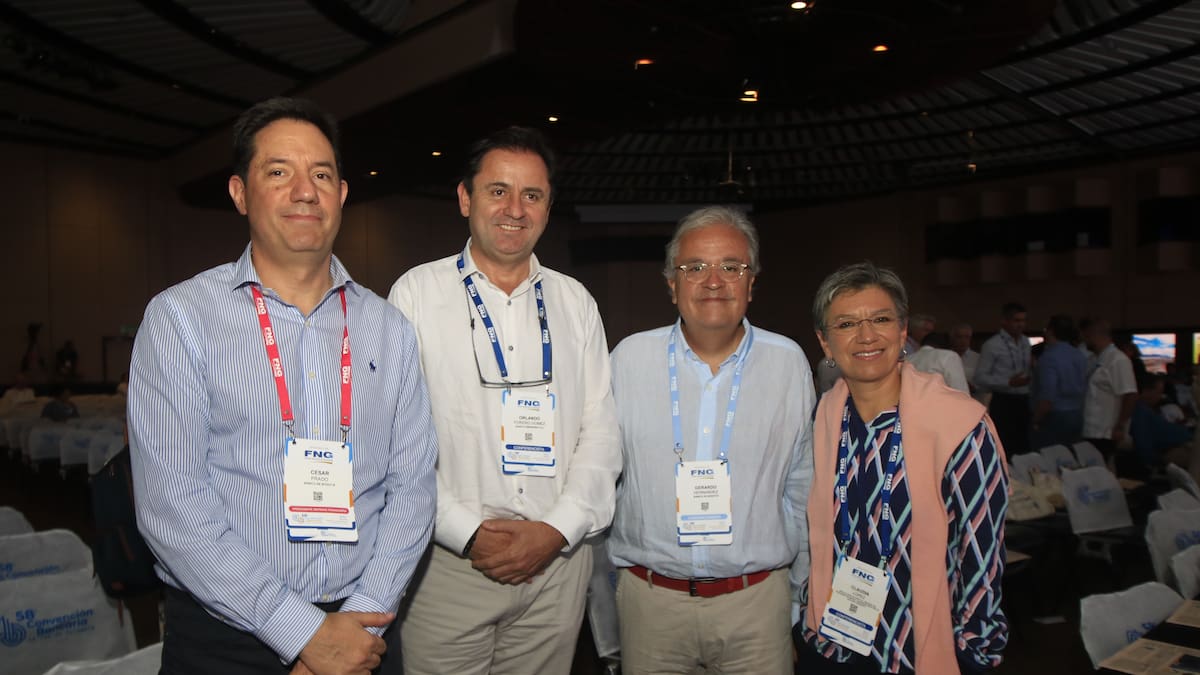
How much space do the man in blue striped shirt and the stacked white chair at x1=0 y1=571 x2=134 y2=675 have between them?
116cm

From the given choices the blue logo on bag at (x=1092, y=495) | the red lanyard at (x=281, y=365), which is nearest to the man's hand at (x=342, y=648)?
the red lanyard at (x=281, y=365)

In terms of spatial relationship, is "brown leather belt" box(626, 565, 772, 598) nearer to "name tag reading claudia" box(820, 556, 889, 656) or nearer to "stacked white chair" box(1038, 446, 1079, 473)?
"name tag reading claudia" box(820, 556, 889, 656)

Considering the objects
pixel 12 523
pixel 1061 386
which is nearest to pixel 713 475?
pixel 12 523

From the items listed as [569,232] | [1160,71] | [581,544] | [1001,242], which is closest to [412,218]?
[569,232]

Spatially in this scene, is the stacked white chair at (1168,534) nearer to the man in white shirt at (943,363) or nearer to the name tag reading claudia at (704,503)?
the name tag reading claudia at (704,503)

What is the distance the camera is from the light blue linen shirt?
6.95ft

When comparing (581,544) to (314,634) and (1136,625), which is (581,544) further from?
(1136,625)

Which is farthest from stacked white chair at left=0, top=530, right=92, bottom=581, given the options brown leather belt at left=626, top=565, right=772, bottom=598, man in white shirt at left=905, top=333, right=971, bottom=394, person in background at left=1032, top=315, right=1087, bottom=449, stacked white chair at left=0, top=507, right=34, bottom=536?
person in background at left=1032, top=315, right=1087, bottom=449

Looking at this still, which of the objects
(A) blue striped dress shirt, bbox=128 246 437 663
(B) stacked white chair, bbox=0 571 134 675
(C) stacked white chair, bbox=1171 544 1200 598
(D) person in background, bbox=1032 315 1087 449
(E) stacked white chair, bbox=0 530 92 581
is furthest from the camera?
(D) person in background, bbox=1032 315 1087 449

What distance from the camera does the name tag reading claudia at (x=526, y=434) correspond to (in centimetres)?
200

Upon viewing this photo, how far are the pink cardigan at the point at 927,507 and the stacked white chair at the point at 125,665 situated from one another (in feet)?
5.24

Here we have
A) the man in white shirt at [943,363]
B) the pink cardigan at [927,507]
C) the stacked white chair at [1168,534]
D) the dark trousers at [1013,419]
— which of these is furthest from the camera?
the dark trousers at [1013,419]

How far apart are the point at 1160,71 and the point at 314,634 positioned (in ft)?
42.5

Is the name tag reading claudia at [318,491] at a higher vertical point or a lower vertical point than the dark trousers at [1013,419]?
higher
